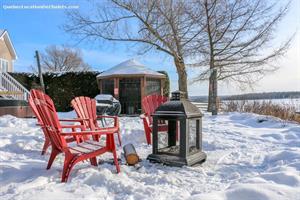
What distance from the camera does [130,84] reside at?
1178cm

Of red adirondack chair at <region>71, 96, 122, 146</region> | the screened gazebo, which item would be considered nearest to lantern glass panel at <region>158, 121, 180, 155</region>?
red adirondack chair at <region>71, 96, 122, 146</region>

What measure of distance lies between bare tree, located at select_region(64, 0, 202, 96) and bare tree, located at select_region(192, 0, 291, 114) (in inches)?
24.9

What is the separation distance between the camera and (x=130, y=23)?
43.5 feet

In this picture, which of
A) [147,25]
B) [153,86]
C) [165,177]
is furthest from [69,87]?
[165,177]

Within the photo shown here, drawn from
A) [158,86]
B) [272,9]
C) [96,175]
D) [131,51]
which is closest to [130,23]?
[131,51]

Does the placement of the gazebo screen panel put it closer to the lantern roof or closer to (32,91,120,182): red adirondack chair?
the lantern roof

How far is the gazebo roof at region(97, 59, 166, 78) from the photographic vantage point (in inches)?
451

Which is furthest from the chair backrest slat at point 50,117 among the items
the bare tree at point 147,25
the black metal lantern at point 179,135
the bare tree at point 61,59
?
the bare tree at point 61,59

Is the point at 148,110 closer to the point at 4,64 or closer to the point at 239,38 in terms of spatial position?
the point at 239,38

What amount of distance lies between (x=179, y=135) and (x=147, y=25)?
10.0m

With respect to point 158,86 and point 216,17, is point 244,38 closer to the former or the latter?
point 216,17

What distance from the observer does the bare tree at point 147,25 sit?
1204 cm

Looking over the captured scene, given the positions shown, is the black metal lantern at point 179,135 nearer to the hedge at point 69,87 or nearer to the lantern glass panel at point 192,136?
the lantern glass panel at point 192,136

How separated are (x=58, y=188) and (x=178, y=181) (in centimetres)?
110
